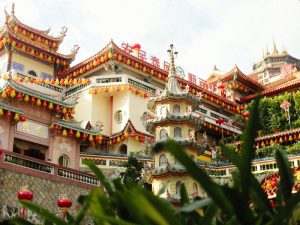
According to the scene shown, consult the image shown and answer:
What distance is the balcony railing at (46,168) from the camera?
15773 mm

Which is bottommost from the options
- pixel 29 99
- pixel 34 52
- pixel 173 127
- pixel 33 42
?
pixel 173 127

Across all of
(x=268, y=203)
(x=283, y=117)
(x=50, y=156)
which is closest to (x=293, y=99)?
(x=283, y=117)

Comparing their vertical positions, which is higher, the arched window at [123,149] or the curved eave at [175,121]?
the arched window at [123,149]

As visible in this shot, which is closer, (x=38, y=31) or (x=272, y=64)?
(x=38, y=31)

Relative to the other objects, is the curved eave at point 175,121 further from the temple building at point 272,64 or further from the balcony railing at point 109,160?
the temple building at point 272,64

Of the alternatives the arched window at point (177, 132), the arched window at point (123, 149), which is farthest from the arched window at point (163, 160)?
the arched window at point (123, 149)

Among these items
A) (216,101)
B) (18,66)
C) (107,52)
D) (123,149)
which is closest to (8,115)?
(123,149)

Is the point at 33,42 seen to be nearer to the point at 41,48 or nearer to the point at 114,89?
the point at 41,48

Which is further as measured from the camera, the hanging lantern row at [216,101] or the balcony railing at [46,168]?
the hanging lantern row at [216,101]

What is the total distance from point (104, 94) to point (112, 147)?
314cm

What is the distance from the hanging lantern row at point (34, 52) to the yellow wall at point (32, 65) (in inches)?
14.8

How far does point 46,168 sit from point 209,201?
14.5 meters

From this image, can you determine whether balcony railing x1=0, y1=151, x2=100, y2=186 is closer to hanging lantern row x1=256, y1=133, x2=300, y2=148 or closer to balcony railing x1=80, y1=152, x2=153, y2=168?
balcony railing x1=80, y1=152, x2=153, y2=168

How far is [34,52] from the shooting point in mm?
28094
